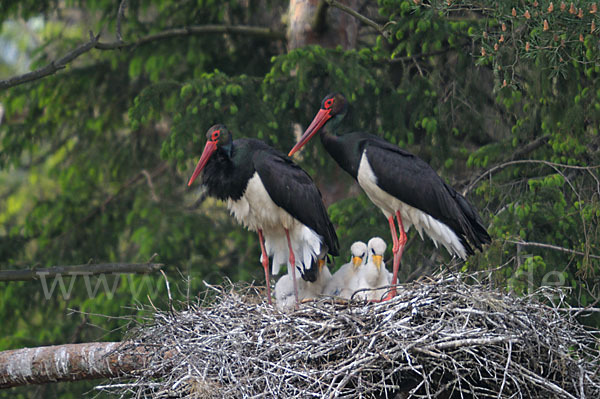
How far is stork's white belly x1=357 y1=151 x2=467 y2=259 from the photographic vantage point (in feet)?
20.5

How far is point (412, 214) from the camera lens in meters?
6.39

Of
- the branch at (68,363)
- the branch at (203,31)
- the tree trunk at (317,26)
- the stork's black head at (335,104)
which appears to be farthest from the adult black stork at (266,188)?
the branch at (203,31)

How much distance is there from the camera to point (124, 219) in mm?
9422

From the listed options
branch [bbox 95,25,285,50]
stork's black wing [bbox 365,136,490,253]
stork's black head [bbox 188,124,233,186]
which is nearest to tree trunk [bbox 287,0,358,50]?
branch [bbox 95,25,285,50]

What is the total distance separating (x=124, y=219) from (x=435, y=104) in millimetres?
3367

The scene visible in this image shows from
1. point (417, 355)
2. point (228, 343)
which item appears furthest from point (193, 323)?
point (417, 355)

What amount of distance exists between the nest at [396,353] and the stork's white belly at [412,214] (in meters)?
1.03

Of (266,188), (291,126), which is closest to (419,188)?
(266,188)

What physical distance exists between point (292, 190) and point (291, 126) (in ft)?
5.79

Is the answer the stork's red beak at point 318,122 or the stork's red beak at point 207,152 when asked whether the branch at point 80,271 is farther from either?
the stork's red beak at point 318,122

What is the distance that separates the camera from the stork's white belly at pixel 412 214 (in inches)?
246

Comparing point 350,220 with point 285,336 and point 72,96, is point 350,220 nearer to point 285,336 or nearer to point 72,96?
point 285,336

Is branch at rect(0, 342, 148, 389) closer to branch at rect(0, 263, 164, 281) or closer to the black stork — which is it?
branch at rect(0, 263, 164, 281)

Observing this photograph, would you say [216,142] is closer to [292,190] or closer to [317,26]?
[292,190]
